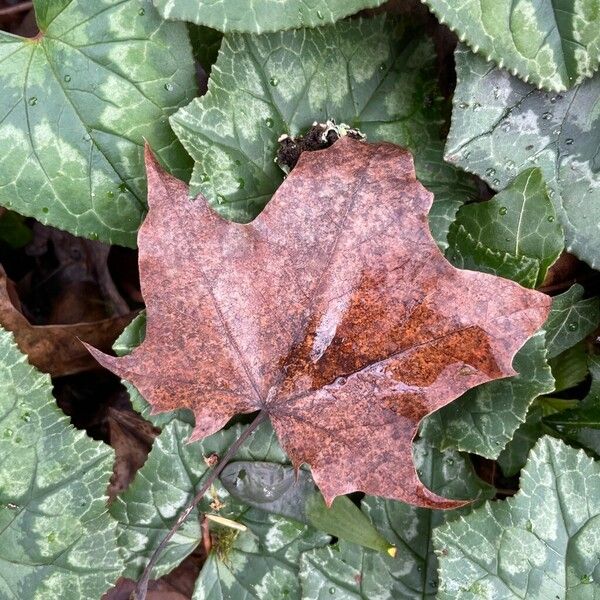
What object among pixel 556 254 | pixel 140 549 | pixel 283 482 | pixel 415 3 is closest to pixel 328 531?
pixel 283 482

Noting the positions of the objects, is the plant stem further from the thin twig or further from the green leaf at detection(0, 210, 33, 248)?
the thin twig

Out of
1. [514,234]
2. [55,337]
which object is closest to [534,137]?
[514,234]

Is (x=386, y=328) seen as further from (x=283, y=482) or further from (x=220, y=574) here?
(x=220, y=574)

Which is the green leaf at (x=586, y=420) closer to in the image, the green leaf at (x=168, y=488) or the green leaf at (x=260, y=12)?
the green leaf at (x=168, y=488)

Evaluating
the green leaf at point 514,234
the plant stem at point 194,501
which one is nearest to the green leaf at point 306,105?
the green leaf at point 514,234

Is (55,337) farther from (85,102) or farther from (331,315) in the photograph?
(331,315)

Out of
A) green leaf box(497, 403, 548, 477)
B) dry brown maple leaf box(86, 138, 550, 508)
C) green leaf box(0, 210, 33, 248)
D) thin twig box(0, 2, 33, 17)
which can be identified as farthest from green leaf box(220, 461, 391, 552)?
thin twig box(0, 2, 33, 17)
